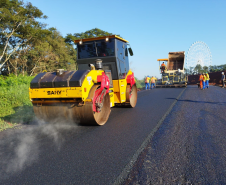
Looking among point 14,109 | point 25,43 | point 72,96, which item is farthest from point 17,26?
point 72,96

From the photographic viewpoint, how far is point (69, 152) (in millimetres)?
3467

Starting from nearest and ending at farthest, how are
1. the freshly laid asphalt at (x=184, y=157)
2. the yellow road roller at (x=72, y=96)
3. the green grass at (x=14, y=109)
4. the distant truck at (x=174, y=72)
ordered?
the freshly laid asphalt at (x=184, y=157)
the yellow road roller at (x=72, y=96)
the green grass at (x=14, y=109)
the distant truck at (x=174, y=72)

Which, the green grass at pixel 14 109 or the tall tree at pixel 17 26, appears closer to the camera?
the green grass at pixel 14 109

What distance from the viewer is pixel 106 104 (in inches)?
220

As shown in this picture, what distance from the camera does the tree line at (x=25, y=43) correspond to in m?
18.8

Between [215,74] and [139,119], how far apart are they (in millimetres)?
30201

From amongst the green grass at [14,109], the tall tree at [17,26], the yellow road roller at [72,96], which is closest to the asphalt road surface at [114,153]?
the yellow road roller at [72,96]

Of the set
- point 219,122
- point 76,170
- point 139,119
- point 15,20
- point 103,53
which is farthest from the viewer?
point 15,20

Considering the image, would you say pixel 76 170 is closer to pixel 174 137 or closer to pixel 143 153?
pixel 143 153

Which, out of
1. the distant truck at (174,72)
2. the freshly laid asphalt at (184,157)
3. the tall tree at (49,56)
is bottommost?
the freshly laid asphalt at (184,157)

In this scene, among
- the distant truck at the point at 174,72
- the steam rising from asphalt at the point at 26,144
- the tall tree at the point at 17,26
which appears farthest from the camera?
the distant truck at the point at 174,72

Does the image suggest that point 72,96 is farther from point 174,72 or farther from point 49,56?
point 49,56

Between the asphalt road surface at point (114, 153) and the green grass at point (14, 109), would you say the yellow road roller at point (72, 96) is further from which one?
the green grass at point (14, 109)

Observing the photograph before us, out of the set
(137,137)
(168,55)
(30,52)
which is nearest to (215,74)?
(168,55)
